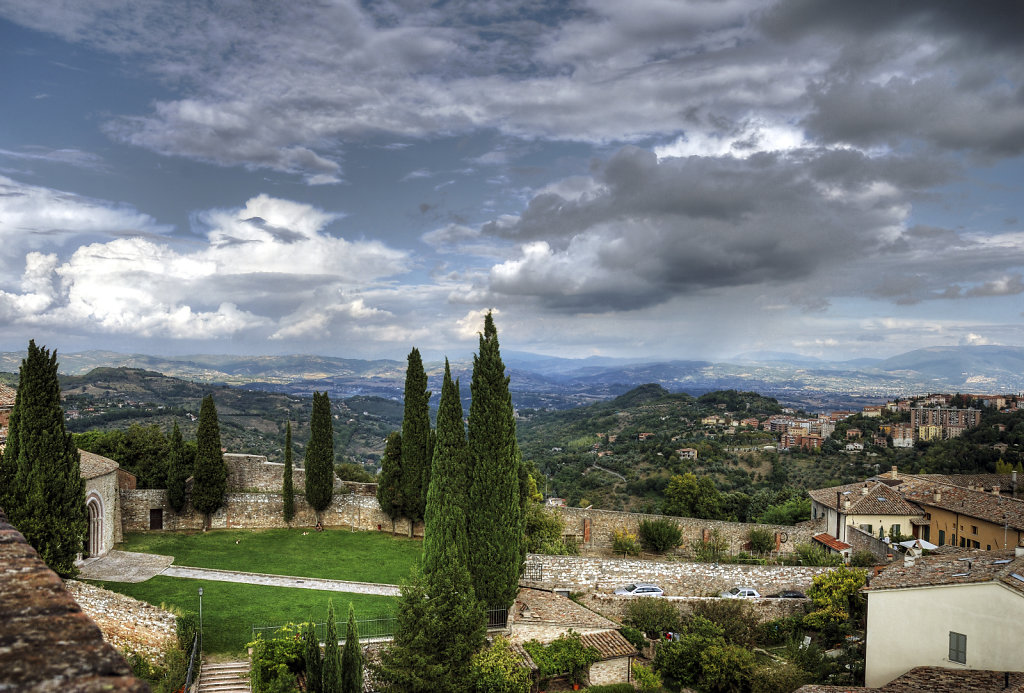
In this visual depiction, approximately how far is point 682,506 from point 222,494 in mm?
24991

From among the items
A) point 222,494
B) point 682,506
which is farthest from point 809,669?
point 222,494

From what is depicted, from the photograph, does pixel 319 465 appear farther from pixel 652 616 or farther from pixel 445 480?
pixel 652 616

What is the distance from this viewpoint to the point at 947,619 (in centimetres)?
1542

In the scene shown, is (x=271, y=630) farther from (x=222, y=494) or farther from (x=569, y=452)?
(x=569, y=452)

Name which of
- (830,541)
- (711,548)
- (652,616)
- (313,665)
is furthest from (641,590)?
(830,541)

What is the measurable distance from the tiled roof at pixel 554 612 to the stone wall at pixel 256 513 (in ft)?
26.4

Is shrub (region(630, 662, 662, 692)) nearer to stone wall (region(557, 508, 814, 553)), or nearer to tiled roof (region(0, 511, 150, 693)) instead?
stone wall (region(557, 508, 814, 553))

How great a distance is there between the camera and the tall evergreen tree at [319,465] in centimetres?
2741

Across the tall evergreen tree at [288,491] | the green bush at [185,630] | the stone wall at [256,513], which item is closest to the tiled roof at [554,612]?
the stone wall at [256,513]

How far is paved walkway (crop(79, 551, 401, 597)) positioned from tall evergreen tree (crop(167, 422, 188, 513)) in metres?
4.35

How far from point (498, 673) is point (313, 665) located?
4546mm

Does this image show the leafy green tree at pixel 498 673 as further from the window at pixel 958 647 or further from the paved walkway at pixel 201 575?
the window at pixel 958 647

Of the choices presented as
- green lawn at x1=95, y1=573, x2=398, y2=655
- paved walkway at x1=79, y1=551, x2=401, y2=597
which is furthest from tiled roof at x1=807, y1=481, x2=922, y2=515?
green lawn at x1=95, y1=573, x2=398, y2=655

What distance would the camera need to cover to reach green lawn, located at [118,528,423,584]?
22.5 m
